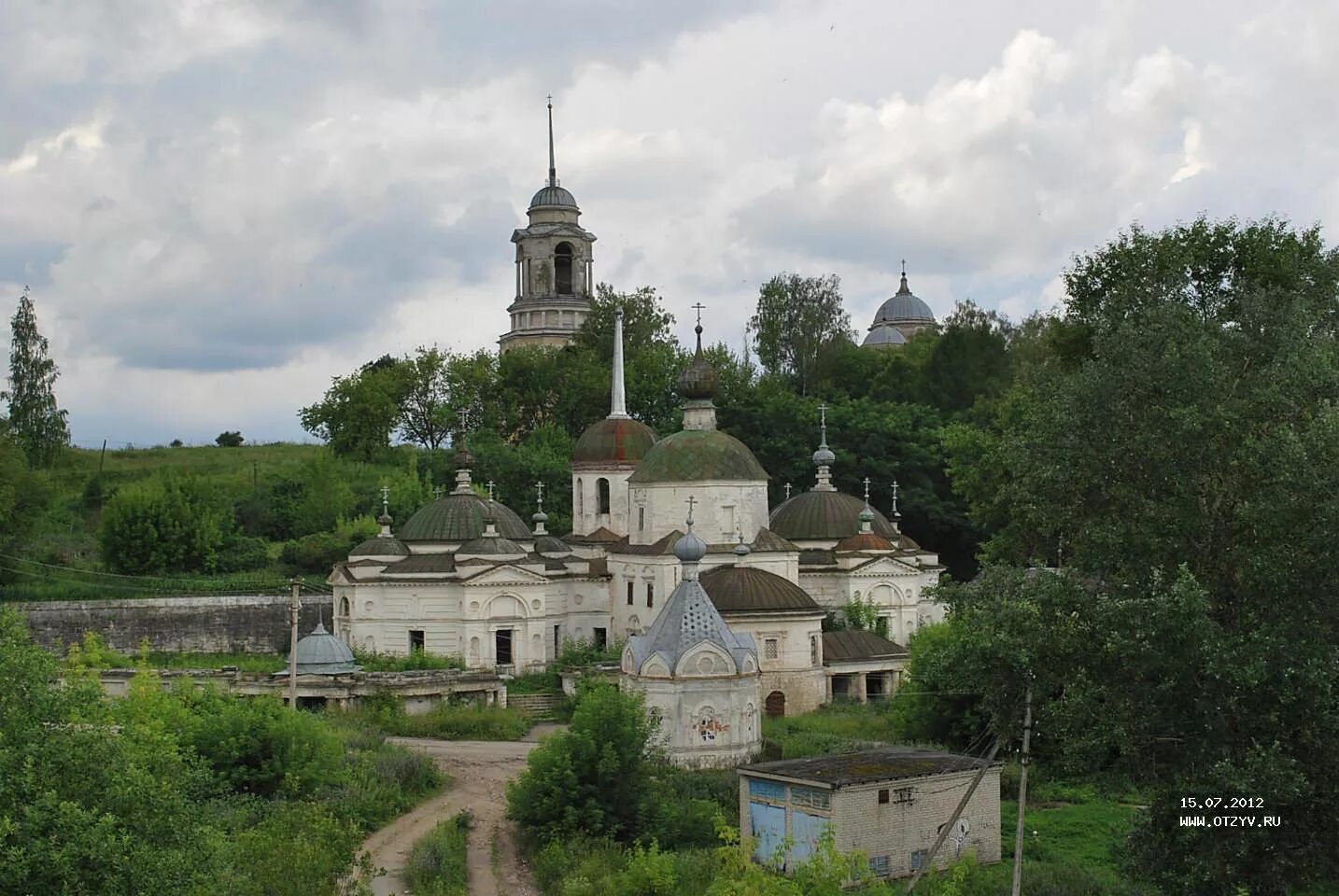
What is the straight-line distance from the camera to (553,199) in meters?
67.4

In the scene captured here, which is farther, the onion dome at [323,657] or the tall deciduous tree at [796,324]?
the tall deciduous tree at [796,324]

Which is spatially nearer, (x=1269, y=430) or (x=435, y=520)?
(x=1269, y=430)

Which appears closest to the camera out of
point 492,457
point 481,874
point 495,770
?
point 481,874

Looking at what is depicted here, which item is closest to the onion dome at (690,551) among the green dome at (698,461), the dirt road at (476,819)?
the dirt road at (476,819)

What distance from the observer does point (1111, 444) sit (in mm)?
19484

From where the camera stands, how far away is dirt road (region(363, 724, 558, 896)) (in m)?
23.0

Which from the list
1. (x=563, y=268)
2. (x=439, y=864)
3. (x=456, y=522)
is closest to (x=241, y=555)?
(x=456, y=522)

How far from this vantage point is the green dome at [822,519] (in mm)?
42719

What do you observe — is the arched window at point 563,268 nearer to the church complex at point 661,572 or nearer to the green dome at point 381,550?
the church complex at point 661,572

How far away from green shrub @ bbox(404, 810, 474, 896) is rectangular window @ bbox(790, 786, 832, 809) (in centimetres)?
510

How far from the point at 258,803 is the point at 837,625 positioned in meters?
19.0

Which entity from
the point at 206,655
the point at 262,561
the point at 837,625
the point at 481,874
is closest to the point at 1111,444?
the point at 481,874

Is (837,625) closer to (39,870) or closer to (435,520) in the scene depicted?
(435,520)

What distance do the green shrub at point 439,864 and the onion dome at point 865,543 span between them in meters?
18.0
